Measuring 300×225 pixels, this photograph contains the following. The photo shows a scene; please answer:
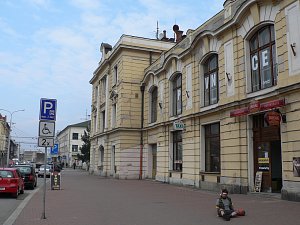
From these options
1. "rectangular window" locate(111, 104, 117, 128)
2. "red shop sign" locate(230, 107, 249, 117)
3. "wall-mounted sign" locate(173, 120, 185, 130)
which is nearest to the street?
"red shop sign" locate(230, 107, 249, 117)

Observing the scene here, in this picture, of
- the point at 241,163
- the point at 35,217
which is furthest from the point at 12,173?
the point at 241,163

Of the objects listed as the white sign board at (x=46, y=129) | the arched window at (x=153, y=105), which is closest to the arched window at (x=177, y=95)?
the arched window at (x=153, y=105)

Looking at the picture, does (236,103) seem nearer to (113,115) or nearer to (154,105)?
(154,105)

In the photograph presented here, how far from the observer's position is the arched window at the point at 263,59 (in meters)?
18.1

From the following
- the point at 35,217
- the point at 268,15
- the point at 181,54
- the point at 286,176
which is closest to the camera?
the point at 35,217

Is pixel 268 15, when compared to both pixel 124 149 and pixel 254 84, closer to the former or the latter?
pixel 254 84

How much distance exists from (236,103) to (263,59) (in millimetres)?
2554

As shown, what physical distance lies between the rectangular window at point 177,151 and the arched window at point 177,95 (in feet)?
5.43

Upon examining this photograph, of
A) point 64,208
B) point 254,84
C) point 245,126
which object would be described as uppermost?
point 254,84

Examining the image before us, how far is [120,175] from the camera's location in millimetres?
35875

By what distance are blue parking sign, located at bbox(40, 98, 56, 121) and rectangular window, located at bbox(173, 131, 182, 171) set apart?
16.2 metres

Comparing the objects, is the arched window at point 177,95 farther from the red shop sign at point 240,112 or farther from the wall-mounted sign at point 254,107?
the wall-mounted sign at point 254,107

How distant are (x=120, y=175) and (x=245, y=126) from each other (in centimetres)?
1898

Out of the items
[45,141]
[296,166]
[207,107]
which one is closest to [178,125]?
[207,107]
